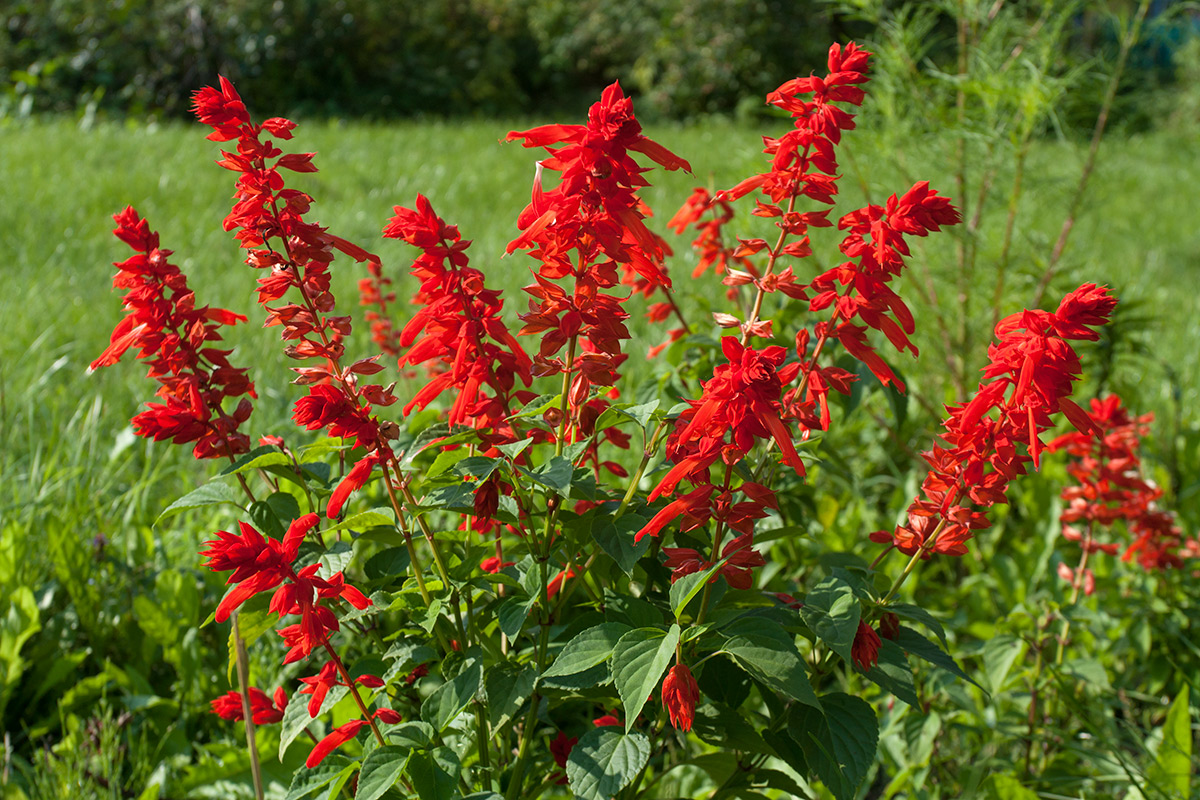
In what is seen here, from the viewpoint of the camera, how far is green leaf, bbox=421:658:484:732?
0.97 m

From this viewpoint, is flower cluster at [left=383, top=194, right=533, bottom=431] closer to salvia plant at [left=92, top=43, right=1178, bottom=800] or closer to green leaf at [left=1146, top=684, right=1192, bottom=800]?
salvia plant at [left=92, top=43, right=1178, bottom=800]

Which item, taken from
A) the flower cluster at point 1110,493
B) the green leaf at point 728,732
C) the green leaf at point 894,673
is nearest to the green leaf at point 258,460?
the green leaf at point 728,732

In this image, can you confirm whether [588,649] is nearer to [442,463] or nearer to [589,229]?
[442,463]

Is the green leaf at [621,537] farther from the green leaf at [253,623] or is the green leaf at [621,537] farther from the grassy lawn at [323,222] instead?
the grassy lawn at [323,222]

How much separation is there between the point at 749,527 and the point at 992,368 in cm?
29

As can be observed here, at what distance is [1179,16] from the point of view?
9.54 ft

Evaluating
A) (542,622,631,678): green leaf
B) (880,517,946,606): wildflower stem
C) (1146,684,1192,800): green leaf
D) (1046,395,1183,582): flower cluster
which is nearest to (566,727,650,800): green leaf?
(542,622,631,678): green leaf

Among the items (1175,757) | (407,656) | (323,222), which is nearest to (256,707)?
(407,656)

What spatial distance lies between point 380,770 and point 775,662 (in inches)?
16.7

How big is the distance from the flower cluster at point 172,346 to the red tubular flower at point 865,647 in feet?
2.39

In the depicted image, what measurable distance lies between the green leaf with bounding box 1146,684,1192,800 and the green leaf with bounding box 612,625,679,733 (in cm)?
107

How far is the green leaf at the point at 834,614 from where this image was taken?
2.98 ft

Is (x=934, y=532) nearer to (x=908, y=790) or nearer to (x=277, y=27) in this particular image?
(x=908, y=790)

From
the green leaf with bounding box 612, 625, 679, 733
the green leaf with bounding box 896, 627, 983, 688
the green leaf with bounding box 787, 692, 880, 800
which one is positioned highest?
the green leaf with bounding box 612, 625, 679, 733
